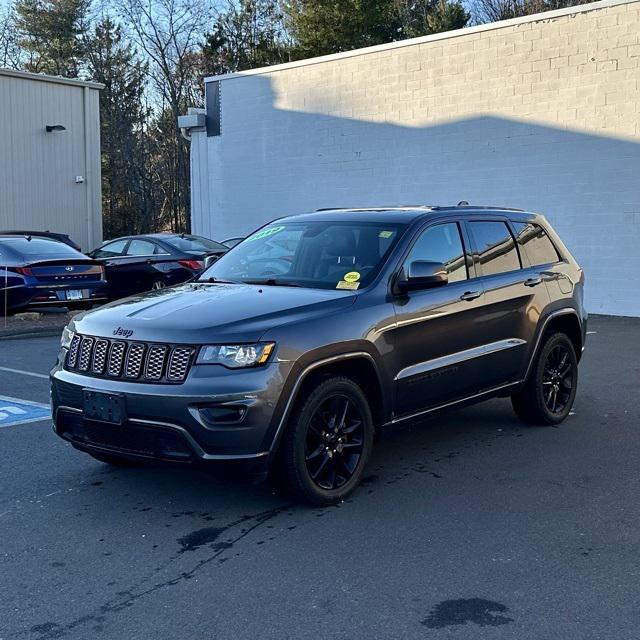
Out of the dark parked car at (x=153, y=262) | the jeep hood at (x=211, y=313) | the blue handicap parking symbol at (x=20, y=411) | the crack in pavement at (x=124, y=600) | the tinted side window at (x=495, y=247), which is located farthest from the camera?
the dark parked car at (x=153, y=262)

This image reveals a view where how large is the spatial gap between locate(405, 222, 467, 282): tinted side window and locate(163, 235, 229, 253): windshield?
11144 mm

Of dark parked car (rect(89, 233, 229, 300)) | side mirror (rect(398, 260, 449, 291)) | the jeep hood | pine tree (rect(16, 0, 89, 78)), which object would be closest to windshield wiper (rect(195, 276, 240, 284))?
the jeep hood

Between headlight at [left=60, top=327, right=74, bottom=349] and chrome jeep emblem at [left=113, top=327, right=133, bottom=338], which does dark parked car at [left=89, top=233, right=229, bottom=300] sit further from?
chrome jeep emblem at [left=113, top=327, right=133, bottom=338]

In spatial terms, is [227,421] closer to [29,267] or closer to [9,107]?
[29,267]

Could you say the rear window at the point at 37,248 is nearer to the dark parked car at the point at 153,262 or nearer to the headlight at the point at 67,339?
the dark parked car at the point at 153,262

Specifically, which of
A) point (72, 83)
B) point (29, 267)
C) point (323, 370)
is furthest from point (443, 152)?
point (323, 370)

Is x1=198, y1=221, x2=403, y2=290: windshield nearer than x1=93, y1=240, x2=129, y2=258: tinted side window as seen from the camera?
Yes

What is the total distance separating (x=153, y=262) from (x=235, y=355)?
12.4 metres

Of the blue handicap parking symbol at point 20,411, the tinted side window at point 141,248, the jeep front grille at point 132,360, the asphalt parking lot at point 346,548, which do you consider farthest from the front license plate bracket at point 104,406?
the tinted side window at point 141,248

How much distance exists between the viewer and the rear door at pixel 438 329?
5691 mm

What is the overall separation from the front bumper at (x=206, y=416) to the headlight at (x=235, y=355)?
0.04 m

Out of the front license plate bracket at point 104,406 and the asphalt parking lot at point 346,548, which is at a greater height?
the front license plate bracket at point 104,406

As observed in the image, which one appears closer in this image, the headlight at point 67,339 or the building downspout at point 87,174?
the headlight at point 67,339

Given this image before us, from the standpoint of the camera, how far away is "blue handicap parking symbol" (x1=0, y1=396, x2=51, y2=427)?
24.8 feet
